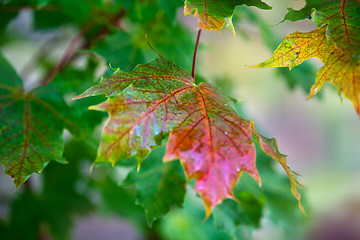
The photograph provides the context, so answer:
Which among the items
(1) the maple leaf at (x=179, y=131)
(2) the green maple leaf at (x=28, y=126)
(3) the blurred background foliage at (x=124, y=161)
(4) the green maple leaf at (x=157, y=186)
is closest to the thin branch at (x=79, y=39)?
(3) the blurred background foliage at (x=124, y=161)

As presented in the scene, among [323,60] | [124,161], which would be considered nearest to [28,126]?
[124,161]

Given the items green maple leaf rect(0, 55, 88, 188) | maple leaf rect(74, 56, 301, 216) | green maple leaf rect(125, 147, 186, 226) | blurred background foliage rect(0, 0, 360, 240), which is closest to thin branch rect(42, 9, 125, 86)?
blurred background foliage rect(0, 0, 360, 240)

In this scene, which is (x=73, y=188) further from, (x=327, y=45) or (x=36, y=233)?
(x=327, y=45)

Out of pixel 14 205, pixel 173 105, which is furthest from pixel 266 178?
pixel 14 205

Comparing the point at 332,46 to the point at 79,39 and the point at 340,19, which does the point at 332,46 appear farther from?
the point at 79,39

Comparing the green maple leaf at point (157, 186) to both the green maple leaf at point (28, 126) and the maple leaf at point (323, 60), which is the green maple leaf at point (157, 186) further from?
the maple leaf at point (323, 60)
